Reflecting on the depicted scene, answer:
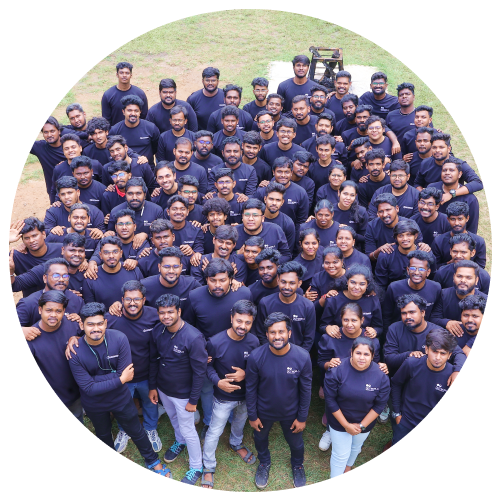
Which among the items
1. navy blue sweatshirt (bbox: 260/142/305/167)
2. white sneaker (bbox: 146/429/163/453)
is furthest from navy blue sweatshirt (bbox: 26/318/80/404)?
navy blue sweatshirt (bbox: 260/142/305/167)

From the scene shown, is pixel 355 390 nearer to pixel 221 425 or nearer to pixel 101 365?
pixel 221 425

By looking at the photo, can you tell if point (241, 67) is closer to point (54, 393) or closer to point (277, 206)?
point (277, 206)

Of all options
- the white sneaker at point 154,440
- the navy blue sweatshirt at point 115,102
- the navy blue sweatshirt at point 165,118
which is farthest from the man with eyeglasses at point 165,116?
the white sneaker at point 154,440

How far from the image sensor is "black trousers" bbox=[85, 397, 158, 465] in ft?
22.1

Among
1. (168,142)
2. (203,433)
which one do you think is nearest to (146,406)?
(203,433)

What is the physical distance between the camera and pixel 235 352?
6.70 m

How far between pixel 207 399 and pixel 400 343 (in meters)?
2.49

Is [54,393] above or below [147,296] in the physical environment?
below

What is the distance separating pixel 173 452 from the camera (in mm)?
7508

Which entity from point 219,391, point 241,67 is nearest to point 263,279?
point 219,391

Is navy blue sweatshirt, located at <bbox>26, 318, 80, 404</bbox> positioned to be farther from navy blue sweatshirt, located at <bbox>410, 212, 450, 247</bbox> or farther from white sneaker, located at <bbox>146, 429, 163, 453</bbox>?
navy blue sweatshirt, located at <bbox>410, 212, 450, 247</bbox>

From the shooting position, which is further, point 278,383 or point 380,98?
point 380,98

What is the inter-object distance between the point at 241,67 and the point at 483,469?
1370cm

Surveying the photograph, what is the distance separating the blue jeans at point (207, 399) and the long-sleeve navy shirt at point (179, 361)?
0.52m
